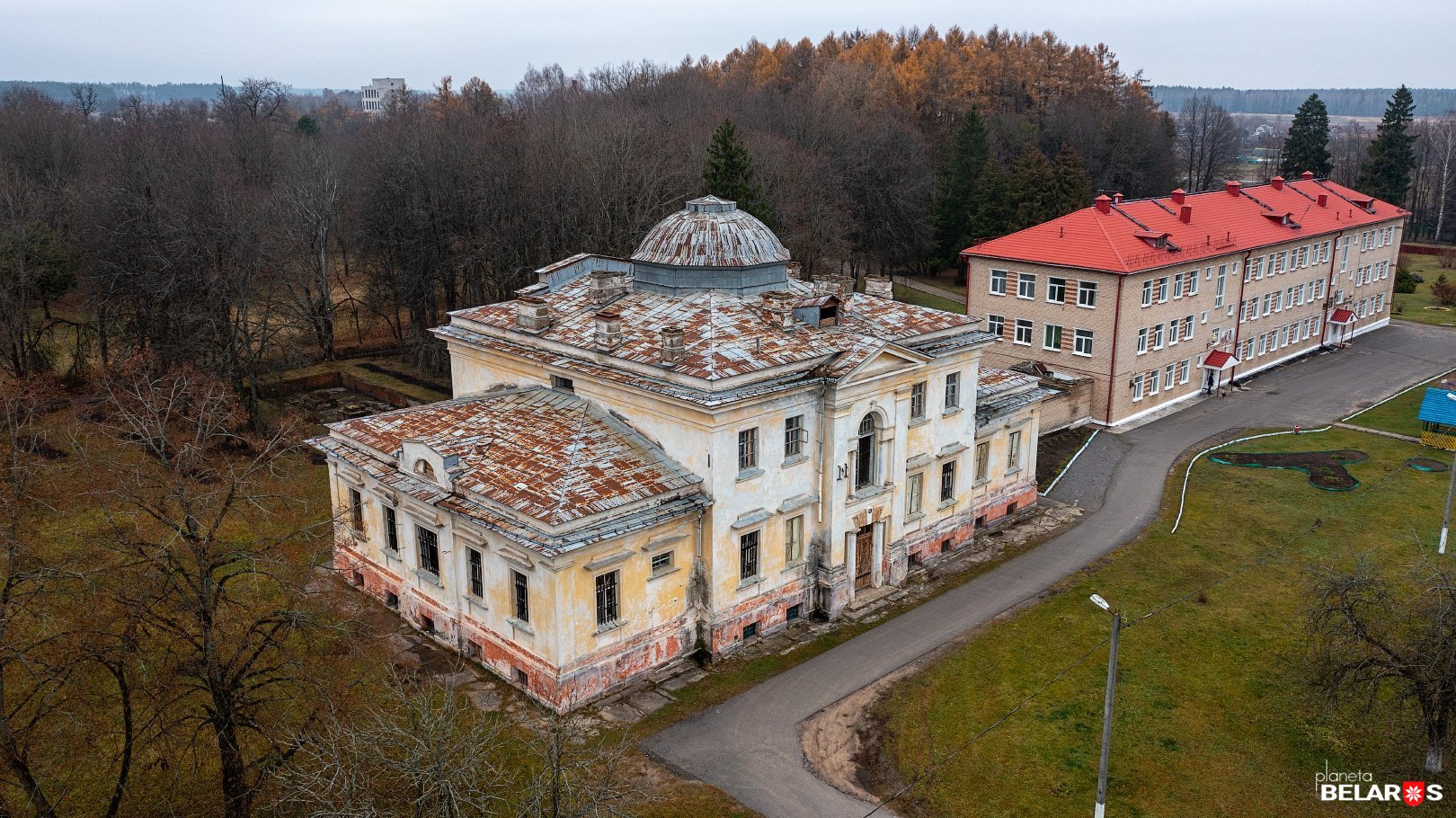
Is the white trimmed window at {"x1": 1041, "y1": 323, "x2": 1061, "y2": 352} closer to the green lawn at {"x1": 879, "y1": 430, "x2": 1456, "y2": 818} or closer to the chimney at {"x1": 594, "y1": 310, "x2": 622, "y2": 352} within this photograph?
the green lawn at {"x1": 879, "y1": 430, "x2": 1456, "y2": 818}

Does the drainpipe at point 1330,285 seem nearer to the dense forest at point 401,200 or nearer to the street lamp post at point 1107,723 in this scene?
the dense forest at point 401,200

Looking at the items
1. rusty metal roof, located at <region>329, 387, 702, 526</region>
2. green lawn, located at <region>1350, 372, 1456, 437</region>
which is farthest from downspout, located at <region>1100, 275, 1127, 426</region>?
rusty metal roof, located at <region>329, 387, 702, 526</region>

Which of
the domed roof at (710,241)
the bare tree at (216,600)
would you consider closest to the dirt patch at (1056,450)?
the domed roof at (710,241)

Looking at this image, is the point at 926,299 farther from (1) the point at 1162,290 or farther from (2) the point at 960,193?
(1) the point at 1162,290

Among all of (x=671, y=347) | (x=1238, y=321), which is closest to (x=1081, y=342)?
(x=1238, y=321)

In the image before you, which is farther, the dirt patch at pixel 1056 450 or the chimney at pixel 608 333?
the dirt patch at pixel 1056 450

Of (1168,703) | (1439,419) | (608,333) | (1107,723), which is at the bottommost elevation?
(1168,703)

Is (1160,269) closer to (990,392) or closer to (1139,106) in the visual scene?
(990,392)
